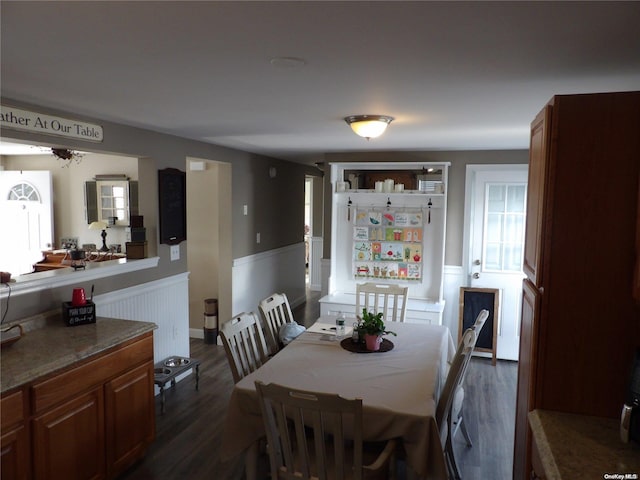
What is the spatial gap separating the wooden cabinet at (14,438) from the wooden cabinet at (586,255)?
2.18 meters

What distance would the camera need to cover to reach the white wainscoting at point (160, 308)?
3.47 metres

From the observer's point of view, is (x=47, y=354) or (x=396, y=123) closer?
(x=47, y=354)

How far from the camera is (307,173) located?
7461 mm

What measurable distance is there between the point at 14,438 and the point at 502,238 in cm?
446

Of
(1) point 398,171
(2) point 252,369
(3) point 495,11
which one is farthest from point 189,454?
(1) point 398,171

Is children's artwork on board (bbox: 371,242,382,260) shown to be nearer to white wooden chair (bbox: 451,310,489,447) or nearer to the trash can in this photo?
the trash can

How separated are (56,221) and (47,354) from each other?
570 centimetres

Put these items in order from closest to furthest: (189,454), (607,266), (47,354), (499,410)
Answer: (607,266) < (47,354) < (189,454) < (499,410)

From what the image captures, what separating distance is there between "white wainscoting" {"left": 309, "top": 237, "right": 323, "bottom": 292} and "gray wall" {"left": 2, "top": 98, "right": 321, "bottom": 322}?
0.95 m

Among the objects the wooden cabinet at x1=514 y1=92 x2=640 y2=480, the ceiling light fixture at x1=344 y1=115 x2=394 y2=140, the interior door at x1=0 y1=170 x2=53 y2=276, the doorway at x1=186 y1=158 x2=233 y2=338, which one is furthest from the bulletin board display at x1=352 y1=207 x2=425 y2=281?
the interior door at x1=0 y1=170 x2=53 y2=276

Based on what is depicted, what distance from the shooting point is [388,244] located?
16.9 ft

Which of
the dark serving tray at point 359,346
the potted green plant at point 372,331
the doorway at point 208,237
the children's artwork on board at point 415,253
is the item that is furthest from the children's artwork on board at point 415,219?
the potted green plant at point 372,331

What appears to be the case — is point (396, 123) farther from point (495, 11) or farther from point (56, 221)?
point (56, 221)

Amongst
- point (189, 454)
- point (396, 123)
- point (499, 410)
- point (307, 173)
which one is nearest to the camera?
point (189, 454)
